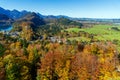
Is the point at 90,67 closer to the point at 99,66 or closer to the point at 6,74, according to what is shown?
the point at 99,66

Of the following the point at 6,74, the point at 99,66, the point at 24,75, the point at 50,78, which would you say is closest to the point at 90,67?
the point at 99,66

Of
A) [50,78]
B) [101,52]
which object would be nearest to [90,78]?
[50,78]

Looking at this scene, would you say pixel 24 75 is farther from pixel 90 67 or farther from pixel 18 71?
pixel 90 67

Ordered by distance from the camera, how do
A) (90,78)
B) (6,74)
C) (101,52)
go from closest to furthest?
(6,74) < (90,78) < (101,52)

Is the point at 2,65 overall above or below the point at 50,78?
above

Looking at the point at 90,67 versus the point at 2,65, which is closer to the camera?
the point at 2,65

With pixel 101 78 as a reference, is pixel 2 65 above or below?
above

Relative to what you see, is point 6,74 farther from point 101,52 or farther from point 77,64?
point 101,52

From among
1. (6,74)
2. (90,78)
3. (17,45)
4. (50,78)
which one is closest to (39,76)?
(50,78)

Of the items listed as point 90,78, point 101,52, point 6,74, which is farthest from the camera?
point 101,52
